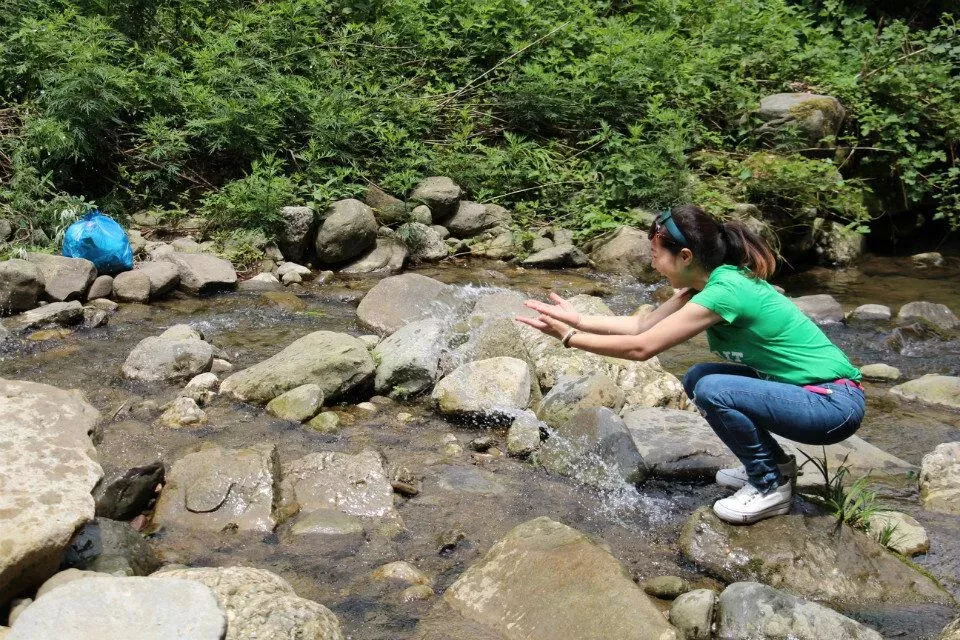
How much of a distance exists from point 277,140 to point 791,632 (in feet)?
26.0

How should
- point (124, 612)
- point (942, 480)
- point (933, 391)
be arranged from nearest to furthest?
point (124, 612) < point (942, 480) < point (933, 391)

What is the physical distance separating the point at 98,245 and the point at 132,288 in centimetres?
59

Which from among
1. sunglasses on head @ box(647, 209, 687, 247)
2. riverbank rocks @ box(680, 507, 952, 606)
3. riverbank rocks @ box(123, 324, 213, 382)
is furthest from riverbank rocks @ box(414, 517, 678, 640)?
riverbank rocks @ box(123, 324, 213, 382)

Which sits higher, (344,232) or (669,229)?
(669,229)

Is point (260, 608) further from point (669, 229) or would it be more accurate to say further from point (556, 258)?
point (556, 258)

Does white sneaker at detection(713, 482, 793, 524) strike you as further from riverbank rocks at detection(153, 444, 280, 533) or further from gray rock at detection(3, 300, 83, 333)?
gray rock at detection(3, 300, 83, 333)

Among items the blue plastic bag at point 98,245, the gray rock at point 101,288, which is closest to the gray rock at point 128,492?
the gray rock at point 101,288

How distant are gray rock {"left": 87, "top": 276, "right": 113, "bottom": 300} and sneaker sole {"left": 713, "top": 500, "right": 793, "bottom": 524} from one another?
546 cm

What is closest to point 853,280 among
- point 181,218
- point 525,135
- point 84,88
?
point 525,135

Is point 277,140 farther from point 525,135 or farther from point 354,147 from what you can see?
point 525,135

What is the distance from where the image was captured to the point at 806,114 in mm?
10453

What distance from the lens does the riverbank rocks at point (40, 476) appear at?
2.62 meters

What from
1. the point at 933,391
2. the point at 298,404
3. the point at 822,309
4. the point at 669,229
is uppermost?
the point at 669,229

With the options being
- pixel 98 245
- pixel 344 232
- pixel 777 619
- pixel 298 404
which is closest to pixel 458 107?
pixel 344 232
